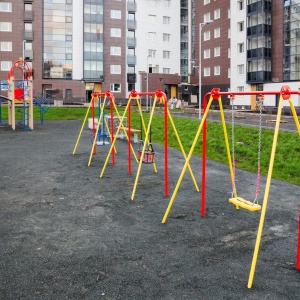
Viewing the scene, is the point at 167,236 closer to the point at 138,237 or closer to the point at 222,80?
the point at 138,237

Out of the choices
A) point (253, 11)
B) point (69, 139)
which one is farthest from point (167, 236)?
point (253, 11)

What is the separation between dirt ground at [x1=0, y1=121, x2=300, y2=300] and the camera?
448 cm

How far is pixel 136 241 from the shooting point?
594 centimetres

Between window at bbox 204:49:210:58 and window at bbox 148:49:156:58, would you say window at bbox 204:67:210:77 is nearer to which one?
window at bbox 204:49:210:58

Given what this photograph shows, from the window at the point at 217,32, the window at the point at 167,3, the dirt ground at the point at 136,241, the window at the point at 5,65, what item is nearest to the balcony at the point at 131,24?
the window at the point at 167,3

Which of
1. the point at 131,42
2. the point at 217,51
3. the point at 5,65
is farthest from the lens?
the point at 131,42

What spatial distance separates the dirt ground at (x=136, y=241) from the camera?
176 inches

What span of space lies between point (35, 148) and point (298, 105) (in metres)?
37.3

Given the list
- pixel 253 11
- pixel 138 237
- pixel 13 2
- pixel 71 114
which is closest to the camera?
pixel 138 237

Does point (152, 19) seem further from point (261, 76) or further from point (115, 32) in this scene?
point (261, 76)

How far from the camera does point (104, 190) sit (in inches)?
364

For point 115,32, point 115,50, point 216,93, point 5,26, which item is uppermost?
point 115,32

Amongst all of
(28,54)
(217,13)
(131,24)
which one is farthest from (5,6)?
(217,13)

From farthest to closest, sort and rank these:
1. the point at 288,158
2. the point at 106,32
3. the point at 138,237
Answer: the point at 106,32
the point at 288,158
the point at 138,237
